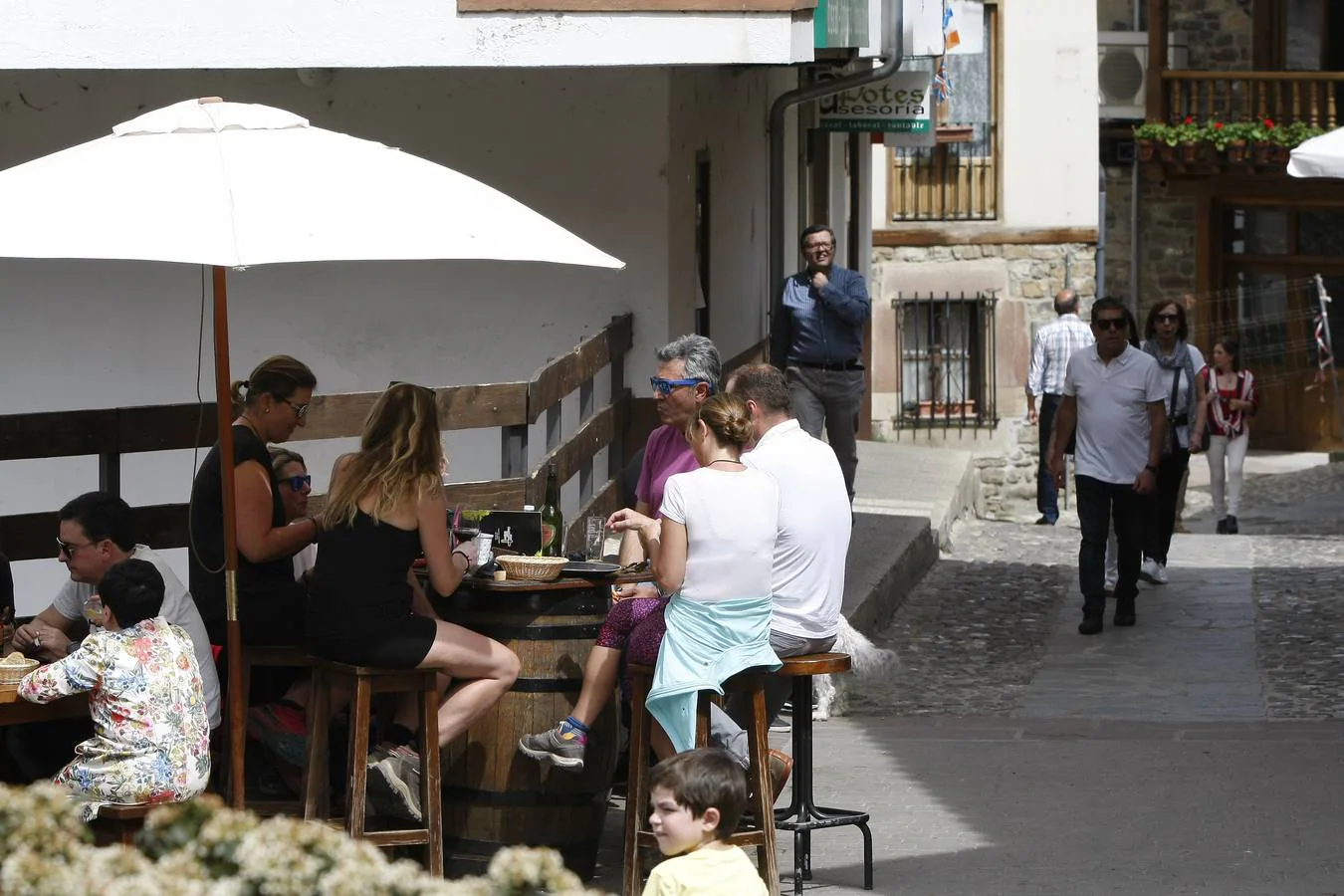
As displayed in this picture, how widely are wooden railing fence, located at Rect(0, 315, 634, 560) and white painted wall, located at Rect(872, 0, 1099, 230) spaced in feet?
49.0

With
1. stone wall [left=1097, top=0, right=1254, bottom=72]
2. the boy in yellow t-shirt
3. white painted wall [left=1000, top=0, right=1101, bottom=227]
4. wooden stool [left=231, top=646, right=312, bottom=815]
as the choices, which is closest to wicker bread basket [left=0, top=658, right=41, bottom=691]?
wooden stool [left=231, top=646, right=312, bottom=815]

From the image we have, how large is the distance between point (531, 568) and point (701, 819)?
164 cm

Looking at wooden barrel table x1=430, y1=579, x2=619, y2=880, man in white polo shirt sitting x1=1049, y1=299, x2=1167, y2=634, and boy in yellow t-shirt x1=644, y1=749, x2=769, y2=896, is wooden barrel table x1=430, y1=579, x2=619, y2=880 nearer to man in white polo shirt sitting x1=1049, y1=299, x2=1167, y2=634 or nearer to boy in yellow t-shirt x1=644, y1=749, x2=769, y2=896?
boy in yellow t-shirt x1=644, y1=749, x2=769, y2=896

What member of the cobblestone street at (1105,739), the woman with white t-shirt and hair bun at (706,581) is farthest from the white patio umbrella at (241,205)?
the cobblestone street at (1105,739)

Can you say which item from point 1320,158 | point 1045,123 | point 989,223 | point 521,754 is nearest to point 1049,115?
point 1045,123

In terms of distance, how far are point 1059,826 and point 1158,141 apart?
67.6 ft

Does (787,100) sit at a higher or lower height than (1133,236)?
higher

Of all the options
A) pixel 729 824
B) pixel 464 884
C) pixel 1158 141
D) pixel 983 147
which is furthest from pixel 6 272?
pixel 1158 141

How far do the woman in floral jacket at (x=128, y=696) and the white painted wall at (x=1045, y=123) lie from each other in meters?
19.3

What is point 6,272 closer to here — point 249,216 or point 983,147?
point 249,216

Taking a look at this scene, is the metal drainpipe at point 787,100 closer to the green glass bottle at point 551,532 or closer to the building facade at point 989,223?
the green glass bottle at point 551,532

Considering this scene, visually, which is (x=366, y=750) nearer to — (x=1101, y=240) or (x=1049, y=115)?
(x=1049, y=115)

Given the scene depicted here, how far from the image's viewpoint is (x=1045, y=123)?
79.6 feet

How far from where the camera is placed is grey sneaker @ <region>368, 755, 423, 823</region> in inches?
225
